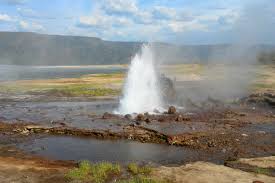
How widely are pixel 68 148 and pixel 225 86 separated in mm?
44965

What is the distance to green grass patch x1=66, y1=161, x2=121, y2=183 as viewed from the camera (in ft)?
55.7

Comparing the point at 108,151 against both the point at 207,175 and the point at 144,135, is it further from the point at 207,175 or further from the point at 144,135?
the point at 207,175

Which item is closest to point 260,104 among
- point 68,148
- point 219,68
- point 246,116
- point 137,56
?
point 246,116

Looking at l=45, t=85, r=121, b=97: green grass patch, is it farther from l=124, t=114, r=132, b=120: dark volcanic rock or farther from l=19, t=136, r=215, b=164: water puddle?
l=19, t=136, r=215, b=164: water puddle

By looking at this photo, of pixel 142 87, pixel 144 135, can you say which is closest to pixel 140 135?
pixel 144 135

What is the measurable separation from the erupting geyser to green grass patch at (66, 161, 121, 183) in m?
21.3

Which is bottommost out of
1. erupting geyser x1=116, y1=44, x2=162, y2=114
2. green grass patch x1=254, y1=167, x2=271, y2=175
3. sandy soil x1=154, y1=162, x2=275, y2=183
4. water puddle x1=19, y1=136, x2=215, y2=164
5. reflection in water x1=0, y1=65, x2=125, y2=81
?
reflection in water x1=0, y1=65, x2=125, y2=81

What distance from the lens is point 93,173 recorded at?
694 inches

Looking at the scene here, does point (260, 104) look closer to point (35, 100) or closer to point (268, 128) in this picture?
point (268, 128)

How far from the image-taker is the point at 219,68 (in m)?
86.7

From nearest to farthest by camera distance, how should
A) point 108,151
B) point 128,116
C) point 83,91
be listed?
1. point 108,151
2. point 128,116
3. point 83,91

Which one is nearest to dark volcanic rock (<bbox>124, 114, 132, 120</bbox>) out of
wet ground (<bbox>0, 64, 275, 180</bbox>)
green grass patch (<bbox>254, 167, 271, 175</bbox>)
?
wet ground (<bbox>0, 64, 275, 180</bbox>)

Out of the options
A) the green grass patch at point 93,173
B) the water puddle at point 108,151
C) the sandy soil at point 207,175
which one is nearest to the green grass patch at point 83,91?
the water puddle at point 108,151

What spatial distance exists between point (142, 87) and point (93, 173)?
25264 millimetres
